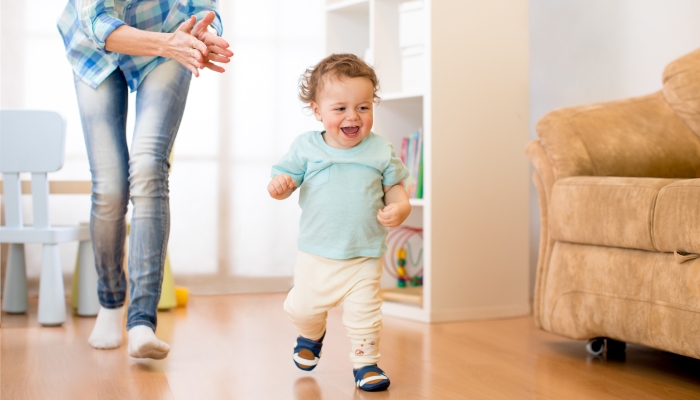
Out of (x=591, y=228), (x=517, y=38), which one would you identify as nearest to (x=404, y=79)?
(x=517, y=38)

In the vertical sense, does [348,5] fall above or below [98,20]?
above

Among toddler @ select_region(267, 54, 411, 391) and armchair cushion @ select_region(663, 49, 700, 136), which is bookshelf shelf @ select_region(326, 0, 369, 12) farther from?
toddler @ select_region(267, 54, 411, 391)

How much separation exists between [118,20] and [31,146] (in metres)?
0.87

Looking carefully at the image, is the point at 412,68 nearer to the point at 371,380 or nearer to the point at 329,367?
the point at 329,367

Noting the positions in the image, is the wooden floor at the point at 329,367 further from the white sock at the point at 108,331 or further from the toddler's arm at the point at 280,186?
the toddler's arm at the point at 280,186

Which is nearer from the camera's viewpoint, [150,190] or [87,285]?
[150,190]

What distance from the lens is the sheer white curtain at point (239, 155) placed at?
317 centimetres

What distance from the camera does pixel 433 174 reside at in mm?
2447

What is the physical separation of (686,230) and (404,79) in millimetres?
1321

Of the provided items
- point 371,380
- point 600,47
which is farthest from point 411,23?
point 371,380

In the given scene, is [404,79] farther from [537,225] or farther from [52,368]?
[52,368]

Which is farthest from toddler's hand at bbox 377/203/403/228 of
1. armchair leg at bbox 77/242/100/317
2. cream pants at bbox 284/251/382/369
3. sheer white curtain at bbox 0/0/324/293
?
sheer white curtain at bbox 0/0/324/293

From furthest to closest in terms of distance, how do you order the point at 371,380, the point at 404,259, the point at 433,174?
1. the point at 404,259
2. the point at 433,174
3. the point at 371,380

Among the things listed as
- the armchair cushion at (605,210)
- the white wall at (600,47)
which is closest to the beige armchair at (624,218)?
the armchair cushion at (605,210)
